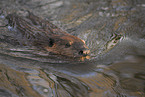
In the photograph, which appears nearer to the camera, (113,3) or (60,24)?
(60,24)

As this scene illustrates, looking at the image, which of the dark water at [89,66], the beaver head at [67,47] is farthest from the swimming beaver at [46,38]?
the dark water at [89,66]

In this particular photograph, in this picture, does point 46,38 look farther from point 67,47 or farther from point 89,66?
point 89,66

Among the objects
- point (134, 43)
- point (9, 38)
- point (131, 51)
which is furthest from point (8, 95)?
point (134, 43)

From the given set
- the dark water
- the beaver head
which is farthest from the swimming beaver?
the dark water

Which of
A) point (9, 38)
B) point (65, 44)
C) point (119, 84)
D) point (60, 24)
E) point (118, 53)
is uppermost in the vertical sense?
point (60, 24)

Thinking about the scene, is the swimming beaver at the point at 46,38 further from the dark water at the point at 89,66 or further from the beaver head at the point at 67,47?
the dark water at the point at 89,66

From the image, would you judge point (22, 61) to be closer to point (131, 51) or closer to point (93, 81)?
point (93, 81)
